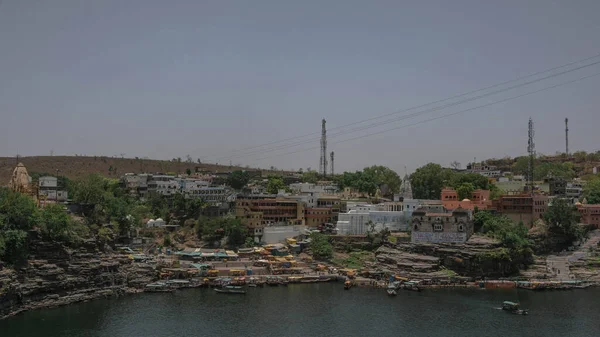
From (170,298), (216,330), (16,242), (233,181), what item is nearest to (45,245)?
(16,242)

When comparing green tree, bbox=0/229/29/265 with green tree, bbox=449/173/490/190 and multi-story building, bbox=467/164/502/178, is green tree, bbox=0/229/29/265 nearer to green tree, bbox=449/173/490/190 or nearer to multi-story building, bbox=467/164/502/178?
green tree, bbox=449/173/490/190

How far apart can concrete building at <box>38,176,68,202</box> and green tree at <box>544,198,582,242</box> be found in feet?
161

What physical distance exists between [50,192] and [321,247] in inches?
1195

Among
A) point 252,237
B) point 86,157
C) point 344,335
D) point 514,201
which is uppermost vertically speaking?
point 86,157

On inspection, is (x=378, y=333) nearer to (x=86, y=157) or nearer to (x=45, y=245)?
(x=45, y=245)

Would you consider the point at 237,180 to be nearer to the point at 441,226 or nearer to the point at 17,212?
the point at 441,226

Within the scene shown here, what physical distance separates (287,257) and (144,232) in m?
16.1

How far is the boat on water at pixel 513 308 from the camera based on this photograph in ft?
136

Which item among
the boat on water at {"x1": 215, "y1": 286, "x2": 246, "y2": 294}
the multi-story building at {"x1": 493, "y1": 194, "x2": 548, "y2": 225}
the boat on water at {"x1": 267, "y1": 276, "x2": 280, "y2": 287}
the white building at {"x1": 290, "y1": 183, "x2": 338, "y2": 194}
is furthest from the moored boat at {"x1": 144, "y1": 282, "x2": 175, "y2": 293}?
the multi-story building at {"x1": 493, "y1": 194, "x2": 548, "y2": 225}

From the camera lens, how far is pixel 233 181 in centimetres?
8425

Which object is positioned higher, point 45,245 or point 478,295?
point 45,245

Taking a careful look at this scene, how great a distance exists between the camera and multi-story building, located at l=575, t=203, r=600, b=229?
60688 mm

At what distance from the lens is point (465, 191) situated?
6894 cm

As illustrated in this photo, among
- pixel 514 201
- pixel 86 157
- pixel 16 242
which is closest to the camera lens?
pixel 16 242
